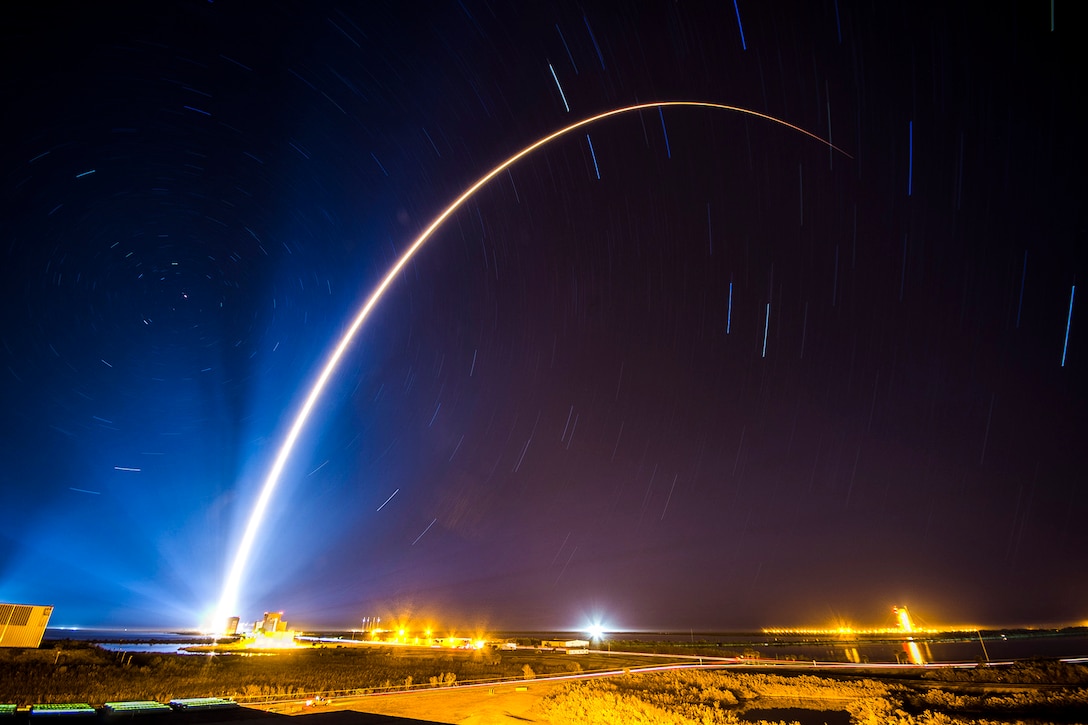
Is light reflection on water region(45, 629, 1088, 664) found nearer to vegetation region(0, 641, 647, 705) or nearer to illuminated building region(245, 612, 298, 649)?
illuminated building region(245, 612, 298, 649)

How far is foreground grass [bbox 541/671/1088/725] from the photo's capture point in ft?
52.9

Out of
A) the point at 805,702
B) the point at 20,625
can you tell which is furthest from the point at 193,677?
the point at 805,702

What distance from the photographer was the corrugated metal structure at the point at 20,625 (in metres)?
33.3

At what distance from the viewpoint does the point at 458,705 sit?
61.1 feet

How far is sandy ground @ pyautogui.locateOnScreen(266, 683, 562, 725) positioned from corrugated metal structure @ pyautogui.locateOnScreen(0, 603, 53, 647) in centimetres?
3447

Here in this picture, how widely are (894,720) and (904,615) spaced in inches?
1547

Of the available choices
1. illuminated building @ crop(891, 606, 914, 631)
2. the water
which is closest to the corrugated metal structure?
the water

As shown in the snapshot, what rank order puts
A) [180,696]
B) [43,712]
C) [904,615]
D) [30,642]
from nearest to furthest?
[43,712] < [180,696] < [30,642] < [904,615]

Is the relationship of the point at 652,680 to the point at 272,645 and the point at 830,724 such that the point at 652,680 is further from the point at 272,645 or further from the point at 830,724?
the point at 272,645

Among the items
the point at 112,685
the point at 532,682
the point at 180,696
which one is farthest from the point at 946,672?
the point at 112,685

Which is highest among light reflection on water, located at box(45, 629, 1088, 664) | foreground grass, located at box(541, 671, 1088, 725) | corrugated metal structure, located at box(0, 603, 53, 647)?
corrugated metal structure, located at box(0, 603, 53, 647)

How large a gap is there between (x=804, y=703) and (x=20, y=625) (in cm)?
5358

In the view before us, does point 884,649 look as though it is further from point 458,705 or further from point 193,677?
point 193,677

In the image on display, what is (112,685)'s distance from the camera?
2139 cm
